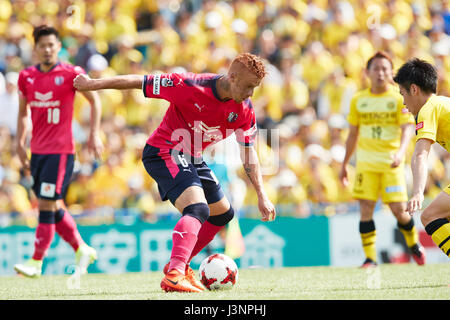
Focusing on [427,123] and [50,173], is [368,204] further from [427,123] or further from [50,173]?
[50,173]

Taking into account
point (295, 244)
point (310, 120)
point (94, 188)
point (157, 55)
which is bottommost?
point (295, 244)

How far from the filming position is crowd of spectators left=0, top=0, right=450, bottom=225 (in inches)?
531

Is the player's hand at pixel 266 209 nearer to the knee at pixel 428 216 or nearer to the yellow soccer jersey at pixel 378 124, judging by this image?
the knee at pixel 428 216

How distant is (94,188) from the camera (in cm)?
1370

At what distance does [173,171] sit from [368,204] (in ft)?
12.6

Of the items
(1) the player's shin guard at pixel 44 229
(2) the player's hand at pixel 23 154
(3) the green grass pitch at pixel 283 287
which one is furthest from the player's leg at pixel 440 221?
(2) the player's hand at pixel 23 154

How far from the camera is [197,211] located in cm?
692

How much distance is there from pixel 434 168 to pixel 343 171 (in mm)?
4053

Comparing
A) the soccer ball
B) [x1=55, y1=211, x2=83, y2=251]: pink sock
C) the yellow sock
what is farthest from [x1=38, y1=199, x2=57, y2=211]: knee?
the yellow sock

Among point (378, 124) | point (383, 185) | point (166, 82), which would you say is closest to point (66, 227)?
point (166, 82)

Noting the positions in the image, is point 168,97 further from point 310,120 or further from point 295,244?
point 310,120
